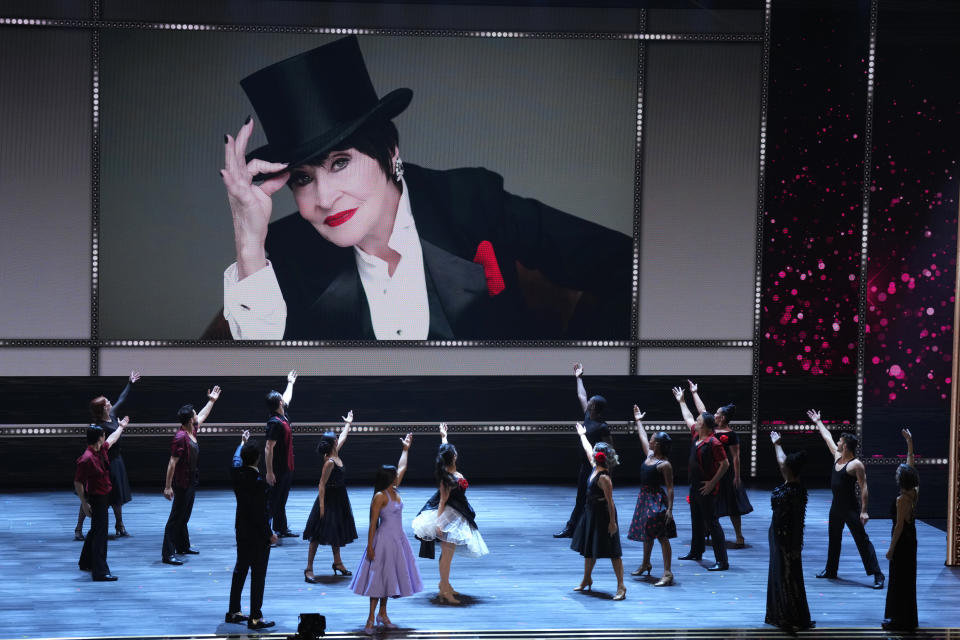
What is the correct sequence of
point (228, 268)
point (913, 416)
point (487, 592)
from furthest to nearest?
point (228, 268) < point (913, 416) < point (487, 592)

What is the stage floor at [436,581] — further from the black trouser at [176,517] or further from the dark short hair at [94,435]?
the dark short hair at [94,435]

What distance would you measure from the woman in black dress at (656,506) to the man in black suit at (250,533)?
2.88 meters

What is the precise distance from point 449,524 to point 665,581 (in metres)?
1.76

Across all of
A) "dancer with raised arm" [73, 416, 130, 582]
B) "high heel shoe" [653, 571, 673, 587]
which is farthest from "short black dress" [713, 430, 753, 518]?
"dancer with raised arm" [73, 416, 130, 582]

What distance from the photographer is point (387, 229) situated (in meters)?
11.6

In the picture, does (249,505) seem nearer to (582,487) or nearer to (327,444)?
(327,444)

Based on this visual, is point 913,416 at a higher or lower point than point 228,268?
lower

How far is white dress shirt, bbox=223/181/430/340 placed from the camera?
1148 centimetres

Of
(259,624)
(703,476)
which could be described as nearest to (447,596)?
(259,624)

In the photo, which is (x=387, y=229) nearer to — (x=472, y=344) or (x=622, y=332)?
(x=472, y=344)

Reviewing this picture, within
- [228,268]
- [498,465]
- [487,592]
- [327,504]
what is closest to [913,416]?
[498,465]

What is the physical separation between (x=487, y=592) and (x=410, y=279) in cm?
435

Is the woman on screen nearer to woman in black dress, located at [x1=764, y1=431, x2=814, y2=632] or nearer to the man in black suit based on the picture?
the man in black suit

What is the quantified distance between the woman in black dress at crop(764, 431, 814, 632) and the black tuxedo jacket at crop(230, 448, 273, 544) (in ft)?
11.2
